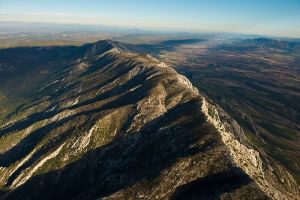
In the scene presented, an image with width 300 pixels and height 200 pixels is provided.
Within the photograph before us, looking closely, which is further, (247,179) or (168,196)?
(168,196)

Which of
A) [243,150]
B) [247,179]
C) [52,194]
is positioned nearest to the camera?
[247,179]

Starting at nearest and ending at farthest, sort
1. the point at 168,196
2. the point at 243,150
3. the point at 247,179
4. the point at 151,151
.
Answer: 1. the point at 247,179
2. the point at 168,196
3. the point at 243,150
4. the point at 151,151

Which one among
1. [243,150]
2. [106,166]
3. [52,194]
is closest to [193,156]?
[243,150]

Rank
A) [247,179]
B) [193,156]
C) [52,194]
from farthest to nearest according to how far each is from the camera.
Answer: [52,194] → [193,156] → [247,179]

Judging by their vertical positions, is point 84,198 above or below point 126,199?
below

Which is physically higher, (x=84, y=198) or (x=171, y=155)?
(x=171, y=155)

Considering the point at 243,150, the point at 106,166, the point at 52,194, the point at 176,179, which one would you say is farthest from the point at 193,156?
the point at 52,194

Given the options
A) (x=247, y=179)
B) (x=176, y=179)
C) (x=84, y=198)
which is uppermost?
(x=247, y=179)

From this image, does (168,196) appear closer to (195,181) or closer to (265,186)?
(195,181)

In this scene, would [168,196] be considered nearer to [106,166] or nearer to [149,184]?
[149,184]
